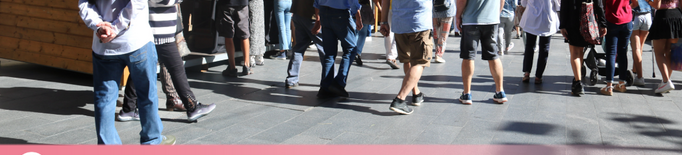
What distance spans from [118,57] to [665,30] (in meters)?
5.63

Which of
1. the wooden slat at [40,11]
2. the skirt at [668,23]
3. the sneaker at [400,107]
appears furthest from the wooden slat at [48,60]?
the skirt at [668,23]

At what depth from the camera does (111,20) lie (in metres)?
3.08

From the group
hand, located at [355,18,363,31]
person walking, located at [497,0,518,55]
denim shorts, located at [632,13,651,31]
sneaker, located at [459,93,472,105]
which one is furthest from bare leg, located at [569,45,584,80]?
person walking, located at [497,0,518,55]

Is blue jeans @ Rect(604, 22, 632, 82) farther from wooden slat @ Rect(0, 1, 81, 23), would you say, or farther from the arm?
wooden slat @ Rect(0, 1, 81, 23)

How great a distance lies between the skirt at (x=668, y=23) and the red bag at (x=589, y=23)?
100 cm

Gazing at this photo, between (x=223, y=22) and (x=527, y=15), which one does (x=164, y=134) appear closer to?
(x=223, y=22)

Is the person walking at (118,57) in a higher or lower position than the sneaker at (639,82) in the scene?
higher

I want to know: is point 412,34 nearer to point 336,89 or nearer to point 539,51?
point 336,89

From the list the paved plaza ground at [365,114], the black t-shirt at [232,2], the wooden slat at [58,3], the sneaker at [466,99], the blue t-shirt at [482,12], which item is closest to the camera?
the paved plaza ground at [365,114]

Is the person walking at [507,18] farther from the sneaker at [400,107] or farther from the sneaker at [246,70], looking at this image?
the sneaker at [400,107]

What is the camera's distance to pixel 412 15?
14.9 ft

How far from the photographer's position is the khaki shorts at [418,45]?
15.1 ft

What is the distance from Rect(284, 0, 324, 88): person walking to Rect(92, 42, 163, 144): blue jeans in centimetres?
243

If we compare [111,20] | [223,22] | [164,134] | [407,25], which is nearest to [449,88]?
[407,25]
